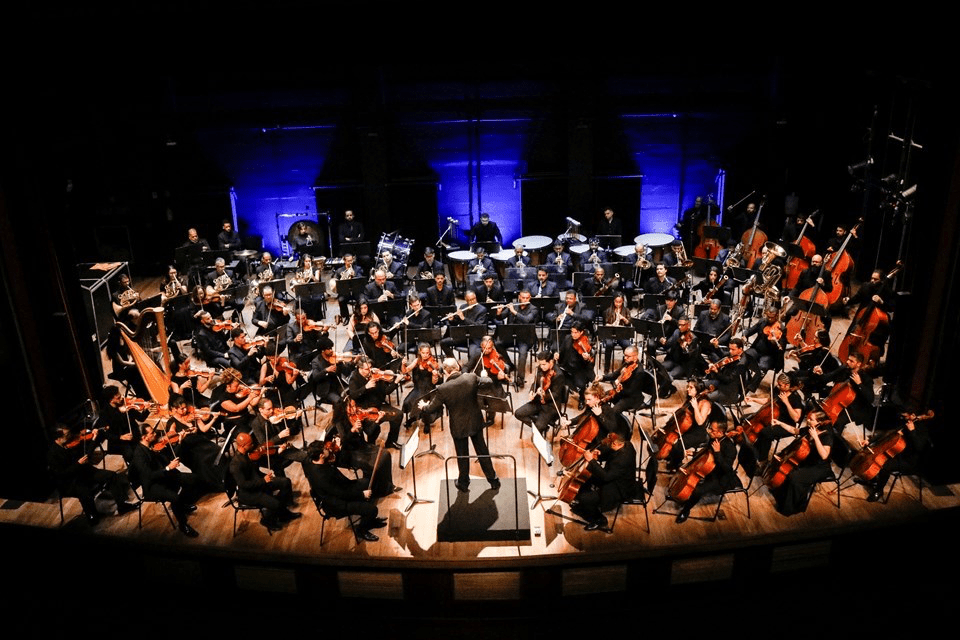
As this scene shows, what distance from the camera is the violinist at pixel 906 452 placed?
24.0 feet

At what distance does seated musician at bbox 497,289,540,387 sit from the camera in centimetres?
988

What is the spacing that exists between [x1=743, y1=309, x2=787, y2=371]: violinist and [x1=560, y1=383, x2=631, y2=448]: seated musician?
2611 millimetres

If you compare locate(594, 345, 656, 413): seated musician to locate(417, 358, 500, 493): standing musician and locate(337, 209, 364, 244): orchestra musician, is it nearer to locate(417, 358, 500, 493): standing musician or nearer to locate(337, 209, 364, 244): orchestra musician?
locate(417, 358, 500, 493): standing musician

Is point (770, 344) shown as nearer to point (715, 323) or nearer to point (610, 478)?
point (715, 323)

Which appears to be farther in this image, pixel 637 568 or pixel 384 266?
pixel 384 266

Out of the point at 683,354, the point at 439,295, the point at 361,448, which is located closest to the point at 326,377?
the point at 361,448

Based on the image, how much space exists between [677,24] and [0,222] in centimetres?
691

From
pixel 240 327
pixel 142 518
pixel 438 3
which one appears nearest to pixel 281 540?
pixel 142 518

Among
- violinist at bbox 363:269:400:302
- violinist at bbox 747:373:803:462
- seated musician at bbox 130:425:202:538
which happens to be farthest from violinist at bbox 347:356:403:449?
violinist at bbox 747:373:803:462

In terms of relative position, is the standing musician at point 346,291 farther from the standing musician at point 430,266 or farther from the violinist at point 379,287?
the standing musician at point 430,266

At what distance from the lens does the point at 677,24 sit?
7.90m

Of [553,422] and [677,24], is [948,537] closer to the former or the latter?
[553,422]

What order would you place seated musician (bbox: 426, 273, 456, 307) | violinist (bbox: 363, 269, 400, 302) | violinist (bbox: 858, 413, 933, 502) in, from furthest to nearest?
violinist (bbox: 363, 269, 400, 302)
seated musician (bbox: 426, 273, 456, 307)
violinist (bbox: 858, 413, 933, 502)

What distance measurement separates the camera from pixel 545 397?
8.30m
